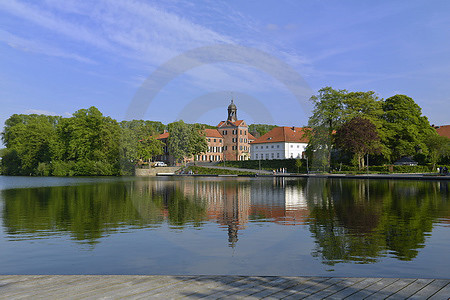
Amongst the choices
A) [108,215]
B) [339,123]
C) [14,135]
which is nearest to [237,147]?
[339,123]

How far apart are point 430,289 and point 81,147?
95145mm

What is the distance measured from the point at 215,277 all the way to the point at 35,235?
10.6m

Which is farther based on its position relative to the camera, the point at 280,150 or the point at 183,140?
the point at 280,150

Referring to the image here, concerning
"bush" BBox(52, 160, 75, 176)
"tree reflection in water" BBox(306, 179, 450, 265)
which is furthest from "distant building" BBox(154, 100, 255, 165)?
"tree reflection in water" BBox(306, 179, 450, 265)

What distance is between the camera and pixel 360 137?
212 feet

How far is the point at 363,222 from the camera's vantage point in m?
17.0

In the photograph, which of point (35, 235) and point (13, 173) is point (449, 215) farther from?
point (13, 173)

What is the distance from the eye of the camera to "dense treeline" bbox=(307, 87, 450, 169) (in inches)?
2719

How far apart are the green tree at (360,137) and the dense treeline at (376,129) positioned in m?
0.20

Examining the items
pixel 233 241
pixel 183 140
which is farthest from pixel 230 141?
pixel 233 241

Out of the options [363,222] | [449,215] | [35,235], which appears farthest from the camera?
[449,215]

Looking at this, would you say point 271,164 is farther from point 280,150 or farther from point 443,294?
point 443,294

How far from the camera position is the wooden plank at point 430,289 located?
20.6ft

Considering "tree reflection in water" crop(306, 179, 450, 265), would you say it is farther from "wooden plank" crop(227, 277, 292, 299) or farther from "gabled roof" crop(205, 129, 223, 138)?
"gabled roof" crop(205, 129, 223, 138)
